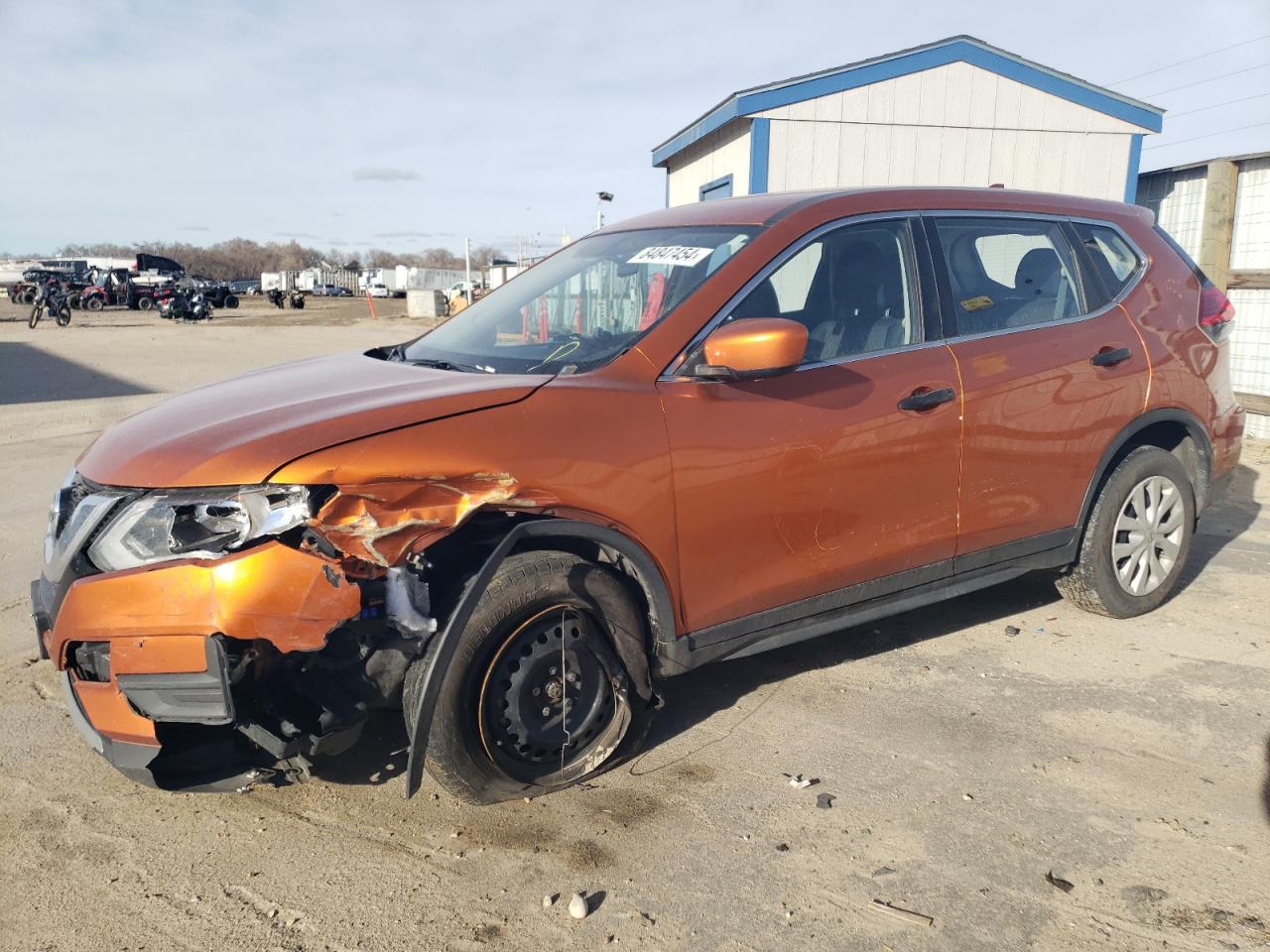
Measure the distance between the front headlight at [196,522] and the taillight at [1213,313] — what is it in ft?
13.5

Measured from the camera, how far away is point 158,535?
2.62 m

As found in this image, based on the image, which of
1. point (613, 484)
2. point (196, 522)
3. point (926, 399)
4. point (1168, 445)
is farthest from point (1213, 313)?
point (196, 522)

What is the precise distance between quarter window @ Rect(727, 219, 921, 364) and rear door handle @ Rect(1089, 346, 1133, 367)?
96 cm

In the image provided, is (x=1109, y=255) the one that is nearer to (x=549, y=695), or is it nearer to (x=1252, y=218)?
(x=549, y=695)

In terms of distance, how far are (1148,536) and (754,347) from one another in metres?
2.66

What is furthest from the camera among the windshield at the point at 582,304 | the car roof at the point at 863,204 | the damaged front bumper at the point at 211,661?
the car roof at the point at 863,204

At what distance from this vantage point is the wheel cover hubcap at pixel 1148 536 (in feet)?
14.8

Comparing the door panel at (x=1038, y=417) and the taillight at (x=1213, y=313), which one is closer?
the door panel at (x=1038, y=417)

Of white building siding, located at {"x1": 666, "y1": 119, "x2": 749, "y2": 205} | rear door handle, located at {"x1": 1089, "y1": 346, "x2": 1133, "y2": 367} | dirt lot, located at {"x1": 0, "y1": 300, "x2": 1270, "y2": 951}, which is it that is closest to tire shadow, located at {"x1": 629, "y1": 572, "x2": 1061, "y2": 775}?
dirt lot, located at {"x1": 0, "y1": 300, "x2": 1270, "y2": 951}

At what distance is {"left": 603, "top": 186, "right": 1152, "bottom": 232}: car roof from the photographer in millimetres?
3664

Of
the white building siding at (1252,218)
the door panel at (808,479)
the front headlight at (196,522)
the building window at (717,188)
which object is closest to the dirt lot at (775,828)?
the door panel at (808,479)

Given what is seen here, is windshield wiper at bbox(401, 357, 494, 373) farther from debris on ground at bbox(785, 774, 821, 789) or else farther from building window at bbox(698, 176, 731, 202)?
building window at bbox(698, 176, 731, 202)

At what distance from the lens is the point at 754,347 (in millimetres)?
3014

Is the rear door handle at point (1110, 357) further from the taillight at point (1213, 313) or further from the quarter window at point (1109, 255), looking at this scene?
the taillight at point (1213, 313)
